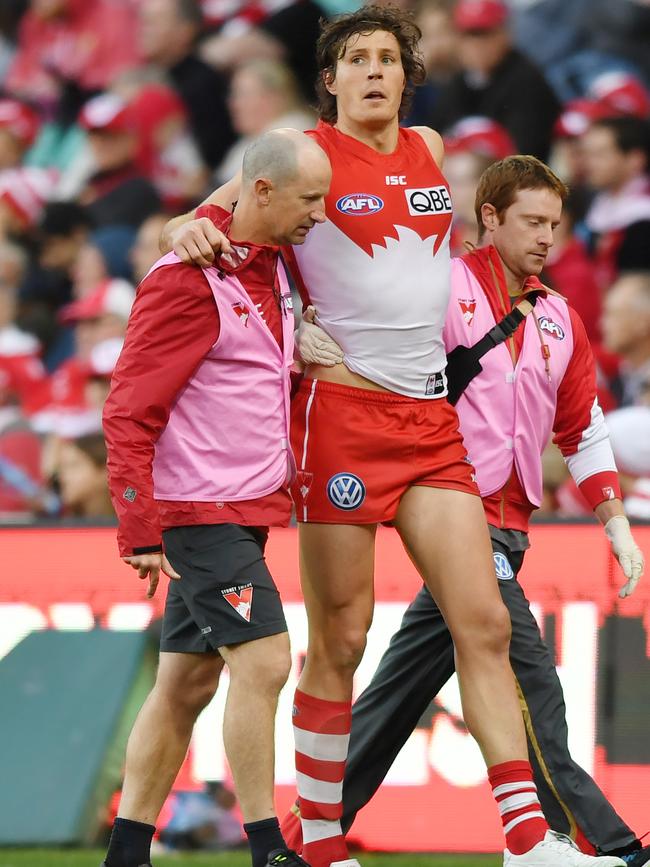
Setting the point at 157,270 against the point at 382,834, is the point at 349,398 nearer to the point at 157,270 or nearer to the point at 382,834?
the point at 157,270

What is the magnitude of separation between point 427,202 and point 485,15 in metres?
4.65

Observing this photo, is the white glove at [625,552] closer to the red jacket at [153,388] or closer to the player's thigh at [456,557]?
the player's thigh at [456,557]

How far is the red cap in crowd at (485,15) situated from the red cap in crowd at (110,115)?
7.27ft

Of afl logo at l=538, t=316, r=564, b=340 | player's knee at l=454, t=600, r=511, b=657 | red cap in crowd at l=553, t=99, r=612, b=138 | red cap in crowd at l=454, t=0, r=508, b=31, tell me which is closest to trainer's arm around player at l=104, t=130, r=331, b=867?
player's knee at l=454, t=600, r=511, b=657

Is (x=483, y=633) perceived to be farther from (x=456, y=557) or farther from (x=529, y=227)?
(x=529, y=227)

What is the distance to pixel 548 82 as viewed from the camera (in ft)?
28.1

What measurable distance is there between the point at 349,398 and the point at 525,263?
2.44 feet

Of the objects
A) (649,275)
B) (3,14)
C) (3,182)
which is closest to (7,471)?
(3,182)

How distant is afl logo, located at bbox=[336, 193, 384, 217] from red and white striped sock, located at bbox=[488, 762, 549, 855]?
5.03 feet

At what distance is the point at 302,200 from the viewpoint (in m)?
4.10

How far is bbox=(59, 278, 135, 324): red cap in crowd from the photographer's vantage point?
879 centimetres

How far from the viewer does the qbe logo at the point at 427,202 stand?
436 centimetres

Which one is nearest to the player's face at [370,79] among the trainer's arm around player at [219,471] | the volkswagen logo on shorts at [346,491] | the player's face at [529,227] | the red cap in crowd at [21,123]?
the trainer's arm around player at [219,471]

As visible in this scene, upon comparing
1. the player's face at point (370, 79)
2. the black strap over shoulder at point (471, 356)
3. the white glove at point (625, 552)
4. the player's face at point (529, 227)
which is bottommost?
the white glove at point (625, 552)
